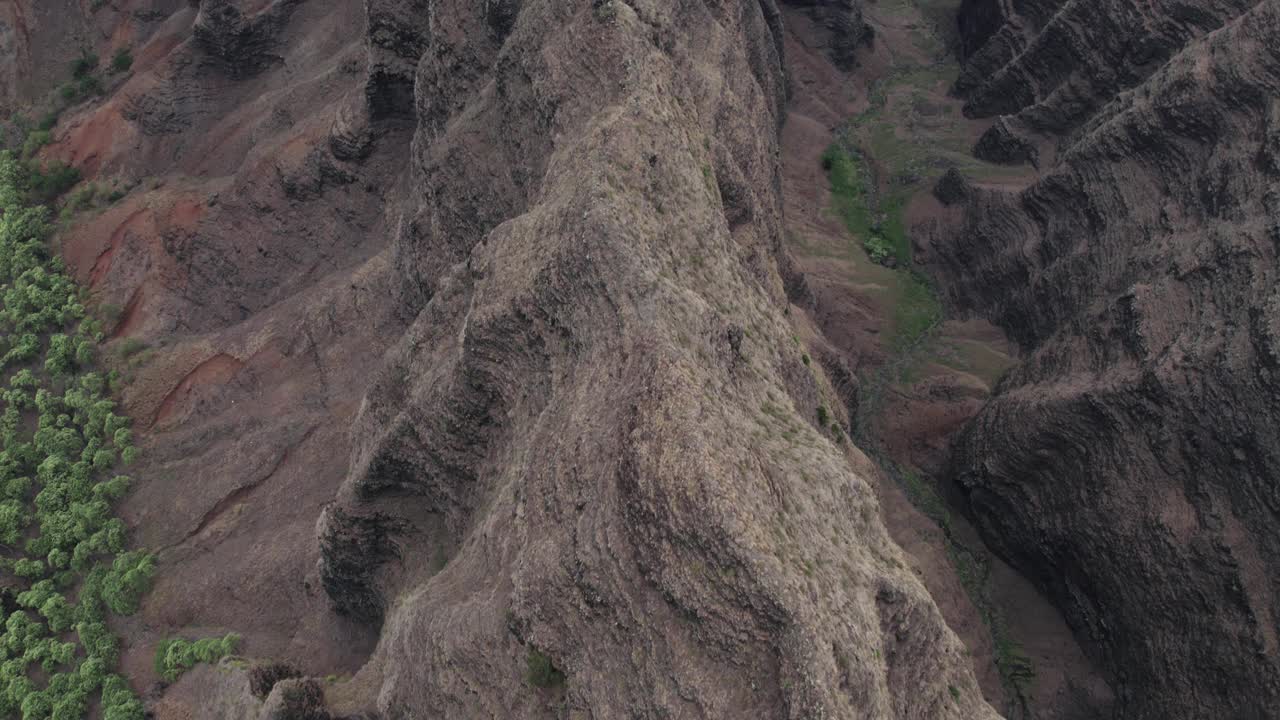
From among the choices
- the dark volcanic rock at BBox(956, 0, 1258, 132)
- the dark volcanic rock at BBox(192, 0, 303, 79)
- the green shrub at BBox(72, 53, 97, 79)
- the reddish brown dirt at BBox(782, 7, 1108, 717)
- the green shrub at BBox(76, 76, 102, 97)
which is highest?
the green shrub at BBox(72, 53, 97, 79)

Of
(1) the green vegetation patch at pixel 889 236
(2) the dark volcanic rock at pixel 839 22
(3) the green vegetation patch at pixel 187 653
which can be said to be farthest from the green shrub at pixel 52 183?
(2) the dark volcanic rock at pixel 839 22

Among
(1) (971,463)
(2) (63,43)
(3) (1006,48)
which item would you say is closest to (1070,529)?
(1) (971,463)

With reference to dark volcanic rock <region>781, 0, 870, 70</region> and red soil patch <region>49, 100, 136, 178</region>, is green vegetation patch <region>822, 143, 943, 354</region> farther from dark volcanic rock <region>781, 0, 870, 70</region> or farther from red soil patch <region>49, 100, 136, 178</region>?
red soil patch <region>49, 100, 136, 178</region>

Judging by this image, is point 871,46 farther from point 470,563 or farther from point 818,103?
point 470,563

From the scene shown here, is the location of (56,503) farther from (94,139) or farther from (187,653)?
(94,139)

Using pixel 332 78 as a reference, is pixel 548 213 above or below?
below

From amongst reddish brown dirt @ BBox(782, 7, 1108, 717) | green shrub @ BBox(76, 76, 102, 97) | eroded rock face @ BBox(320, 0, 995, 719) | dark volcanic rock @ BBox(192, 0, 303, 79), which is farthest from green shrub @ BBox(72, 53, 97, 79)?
reddish brown dirt @ BBox(782, 7, 1108, 717)
